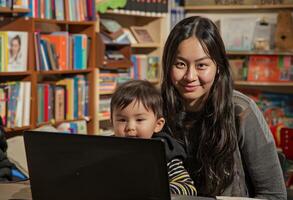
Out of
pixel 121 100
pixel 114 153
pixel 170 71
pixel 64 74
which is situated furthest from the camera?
pixel 64 74

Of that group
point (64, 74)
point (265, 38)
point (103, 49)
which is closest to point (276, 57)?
point (265, 38)

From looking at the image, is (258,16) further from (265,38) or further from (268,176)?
(268,176)

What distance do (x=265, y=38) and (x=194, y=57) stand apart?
3.64 metres

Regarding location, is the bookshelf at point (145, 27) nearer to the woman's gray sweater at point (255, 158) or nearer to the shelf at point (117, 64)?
the shelf at point (117, 64)

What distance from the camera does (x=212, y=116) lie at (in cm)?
165

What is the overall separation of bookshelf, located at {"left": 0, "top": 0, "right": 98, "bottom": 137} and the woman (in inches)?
83.1

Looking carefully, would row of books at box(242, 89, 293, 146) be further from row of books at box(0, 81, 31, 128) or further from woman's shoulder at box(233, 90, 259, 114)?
woman's shoulder at box(233, 90, 259, 114)

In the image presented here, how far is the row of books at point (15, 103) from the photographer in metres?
3.54

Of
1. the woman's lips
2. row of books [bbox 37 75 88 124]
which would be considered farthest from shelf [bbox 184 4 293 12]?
the woman's lips

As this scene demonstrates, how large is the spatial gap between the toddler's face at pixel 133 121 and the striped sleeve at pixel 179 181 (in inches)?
5.0

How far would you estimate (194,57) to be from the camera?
1.57 m

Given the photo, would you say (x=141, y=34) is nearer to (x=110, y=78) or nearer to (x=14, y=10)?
(x=110, y=78)

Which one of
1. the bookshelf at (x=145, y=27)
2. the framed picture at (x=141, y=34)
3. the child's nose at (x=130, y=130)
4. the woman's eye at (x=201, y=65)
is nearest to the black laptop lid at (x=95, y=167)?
the child's nose at (x=130, y=130)

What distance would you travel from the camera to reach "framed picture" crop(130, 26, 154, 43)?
5.11m
